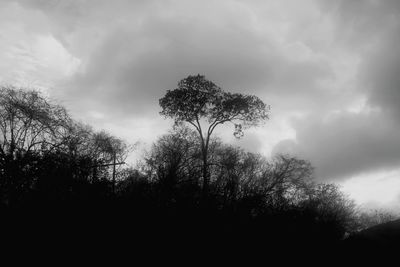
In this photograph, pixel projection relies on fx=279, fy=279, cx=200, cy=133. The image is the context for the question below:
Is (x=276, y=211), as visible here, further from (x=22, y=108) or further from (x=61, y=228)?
(x=22, y=108)

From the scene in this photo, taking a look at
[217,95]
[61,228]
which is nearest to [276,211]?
[61,228]

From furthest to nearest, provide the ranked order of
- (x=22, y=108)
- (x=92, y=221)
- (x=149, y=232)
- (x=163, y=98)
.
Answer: (x=163, y=98) < (x=22, y=108) < (x=149, y=232) < (x=92, y=221)

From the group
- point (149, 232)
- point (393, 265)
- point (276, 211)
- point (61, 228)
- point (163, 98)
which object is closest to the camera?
point (61, 228)

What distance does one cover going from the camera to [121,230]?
5.91m

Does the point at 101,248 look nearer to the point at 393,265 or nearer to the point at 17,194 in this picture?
the point at 17,194

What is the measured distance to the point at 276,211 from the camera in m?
9.65

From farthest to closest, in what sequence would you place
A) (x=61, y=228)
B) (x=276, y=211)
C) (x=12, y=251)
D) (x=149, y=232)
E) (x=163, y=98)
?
(x=163, y=98)
(x=276, y=211)
(x=149, y=232)
(x=61, y=228)
(x=12, y=251)

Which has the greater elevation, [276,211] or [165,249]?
[276,211]

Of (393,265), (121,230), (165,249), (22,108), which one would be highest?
(22,108)

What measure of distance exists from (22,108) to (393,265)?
844 inches

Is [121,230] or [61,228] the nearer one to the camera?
[61,228]

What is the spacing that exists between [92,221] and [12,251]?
4.56 feet

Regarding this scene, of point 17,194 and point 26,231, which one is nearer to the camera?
point 26,231

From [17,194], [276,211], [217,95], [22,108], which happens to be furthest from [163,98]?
[17,194]
